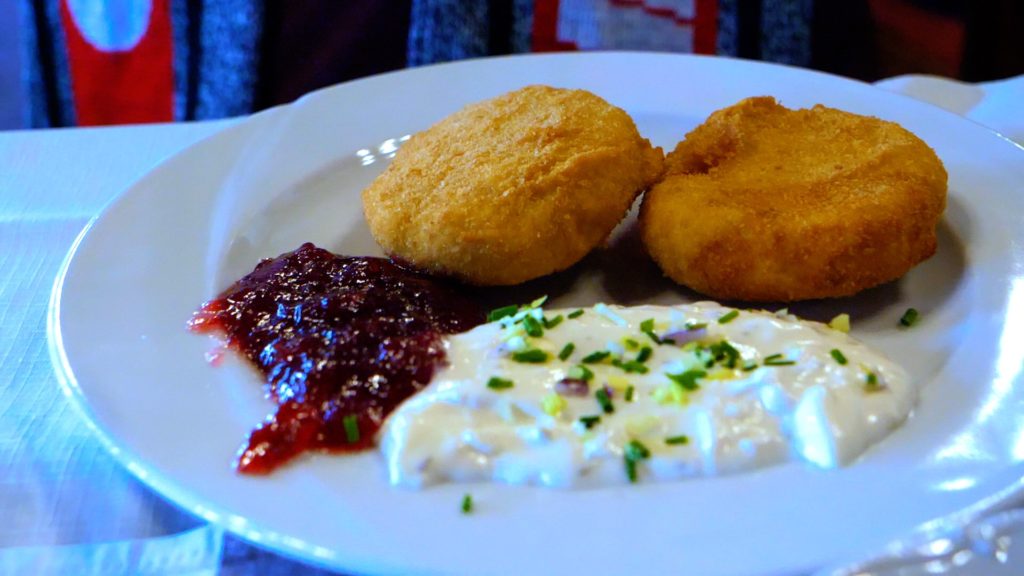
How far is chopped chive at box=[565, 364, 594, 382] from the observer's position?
1.58 m

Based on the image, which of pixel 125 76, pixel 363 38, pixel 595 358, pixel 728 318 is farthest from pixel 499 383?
pixel 125 76

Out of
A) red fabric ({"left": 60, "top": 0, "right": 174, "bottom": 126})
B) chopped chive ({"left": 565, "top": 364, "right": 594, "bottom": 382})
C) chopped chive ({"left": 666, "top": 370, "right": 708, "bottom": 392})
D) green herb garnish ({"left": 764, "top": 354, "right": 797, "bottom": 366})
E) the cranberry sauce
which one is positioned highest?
green herb garnish ({"left": 764, "top": 354, "right": 797, "bottom": 366})

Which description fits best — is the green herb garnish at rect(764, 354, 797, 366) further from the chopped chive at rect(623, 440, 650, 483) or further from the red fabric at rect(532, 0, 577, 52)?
the red fabric at rect(532, 0, 577, 52)

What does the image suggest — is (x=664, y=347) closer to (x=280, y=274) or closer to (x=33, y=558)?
(x=280, y=274)

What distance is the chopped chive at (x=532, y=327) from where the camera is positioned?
172 centimetres

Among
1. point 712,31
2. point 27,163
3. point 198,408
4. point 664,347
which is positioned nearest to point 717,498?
point 664,347

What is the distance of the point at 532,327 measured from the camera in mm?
1728

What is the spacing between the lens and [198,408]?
1.67m

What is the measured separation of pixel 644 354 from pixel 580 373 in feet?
0.46

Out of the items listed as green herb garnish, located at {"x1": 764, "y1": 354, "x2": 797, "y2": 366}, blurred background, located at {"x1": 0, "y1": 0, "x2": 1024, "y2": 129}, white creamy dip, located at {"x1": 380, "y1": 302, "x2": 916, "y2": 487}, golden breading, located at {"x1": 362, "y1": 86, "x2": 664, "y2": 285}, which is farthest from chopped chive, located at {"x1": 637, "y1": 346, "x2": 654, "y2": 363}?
blurred background, located at {"x1": 0, "y1": 0, "x2": 1024, "y2": 129}

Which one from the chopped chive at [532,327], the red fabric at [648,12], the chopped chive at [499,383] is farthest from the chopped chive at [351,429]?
the red fabric at [648,12]

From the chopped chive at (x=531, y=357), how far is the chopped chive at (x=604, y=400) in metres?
0.13

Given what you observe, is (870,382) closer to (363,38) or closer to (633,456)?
(633,456)

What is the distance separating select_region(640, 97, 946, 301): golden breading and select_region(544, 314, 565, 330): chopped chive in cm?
46
